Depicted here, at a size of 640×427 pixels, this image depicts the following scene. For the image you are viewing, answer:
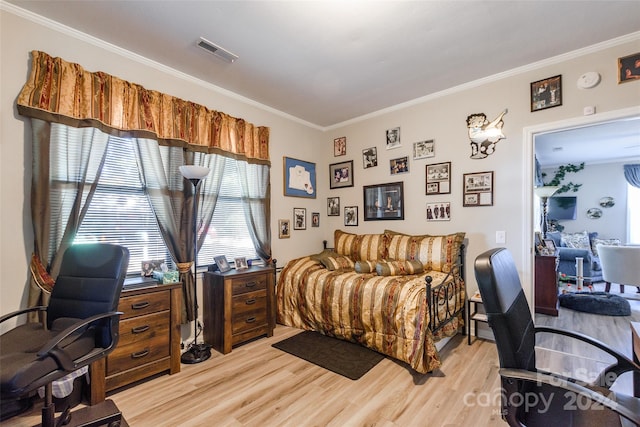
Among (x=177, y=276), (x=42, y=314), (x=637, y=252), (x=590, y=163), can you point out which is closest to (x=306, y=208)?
(x=177, y=276)

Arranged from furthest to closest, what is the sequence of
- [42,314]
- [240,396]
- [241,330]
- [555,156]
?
[555,156] < [241,330] < [240,396] < [42,314]

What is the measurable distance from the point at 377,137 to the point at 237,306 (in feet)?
9.29

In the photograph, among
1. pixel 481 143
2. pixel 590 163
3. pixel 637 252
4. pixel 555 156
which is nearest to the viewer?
pixel 481 143

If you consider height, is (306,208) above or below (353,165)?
below

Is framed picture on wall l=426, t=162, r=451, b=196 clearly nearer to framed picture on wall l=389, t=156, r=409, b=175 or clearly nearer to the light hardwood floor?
framed picture on wall l=389, t=156, r=409, b=175

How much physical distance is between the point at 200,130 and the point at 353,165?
218cm

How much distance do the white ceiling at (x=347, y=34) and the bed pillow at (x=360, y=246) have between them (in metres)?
1.88

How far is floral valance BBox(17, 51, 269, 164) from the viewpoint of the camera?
78.6 inches

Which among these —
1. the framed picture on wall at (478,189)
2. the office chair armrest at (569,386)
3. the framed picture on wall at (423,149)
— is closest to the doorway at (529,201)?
the framed picture on wall at (478,189)

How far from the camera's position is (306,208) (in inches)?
166

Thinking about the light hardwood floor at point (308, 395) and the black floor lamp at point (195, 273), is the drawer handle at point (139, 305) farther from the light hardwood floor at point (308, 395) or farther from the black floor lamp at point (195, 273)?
the light hardwood floor at point (308, 395)

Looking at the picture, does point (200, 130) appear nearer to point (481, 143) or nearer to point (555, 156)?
point (481, 143)

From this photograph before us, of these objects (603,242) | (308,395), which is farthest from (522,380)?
(603,242)

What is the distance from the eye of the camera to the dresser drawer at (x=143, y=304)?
2082 mm
